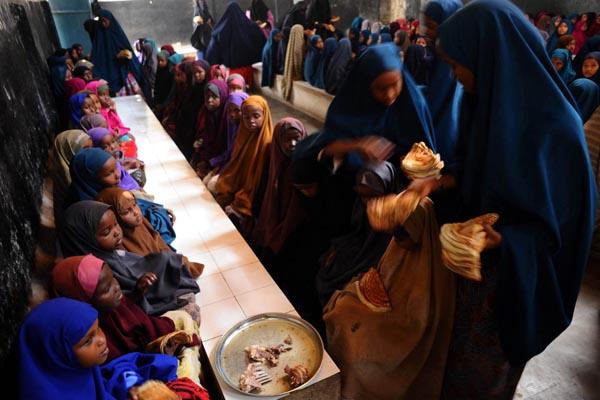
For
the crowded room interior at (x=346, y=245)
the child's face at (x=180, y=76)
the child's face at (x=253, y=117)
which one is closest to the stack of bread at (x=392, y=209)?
the crowded room interior at (x=346, y=245)

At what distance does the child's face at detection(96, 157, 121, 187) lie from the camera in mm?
2729

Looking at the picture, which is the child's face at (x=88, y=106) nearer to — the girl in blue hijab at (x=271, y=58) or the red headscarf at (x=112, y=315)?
the red headscarf at (x=112, y=315)

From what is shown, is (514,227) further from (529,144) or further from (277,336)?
(277,336)

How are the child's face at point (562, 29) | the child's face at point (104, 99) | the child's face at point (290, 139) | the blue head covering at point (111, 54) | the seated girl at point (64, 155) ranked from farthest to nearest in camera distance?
the blue head covering at point (111, 54), the child's face at point (562, 29), the child's face at point (104, 99), the seated girl at point (64, 155), the child's face at point (290, 139)

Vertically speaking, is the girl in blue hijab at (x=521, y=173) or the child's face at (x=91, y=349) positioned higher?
the girl in blue hijab at (x=521, y=173)

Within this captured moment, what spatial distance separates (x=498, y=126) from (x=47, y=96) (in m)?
5.26

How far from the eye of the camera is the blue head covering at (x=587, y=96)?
3301 mm

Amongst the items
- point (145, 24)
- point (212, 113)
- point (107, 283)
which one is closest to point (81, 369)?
point (107, 283)

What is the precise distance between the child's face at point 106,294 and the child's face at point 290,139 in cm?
169

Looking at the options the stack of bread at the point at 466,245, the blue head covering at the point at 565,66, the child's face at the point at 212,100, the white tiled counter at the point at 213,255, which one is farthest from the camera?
the child's face at the point at 212,100

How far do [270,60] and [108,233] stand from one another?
793 cm

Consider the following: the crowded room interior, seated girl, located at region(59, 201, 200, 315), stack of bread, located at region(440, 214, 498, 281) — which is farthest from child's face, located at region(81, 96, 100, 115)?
stack of bread, located at region(440, 214, 498, 281)

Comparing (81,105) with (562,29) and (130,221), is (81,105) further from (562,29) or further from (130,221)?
(562,29)

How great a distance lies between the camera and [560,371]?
249cm
